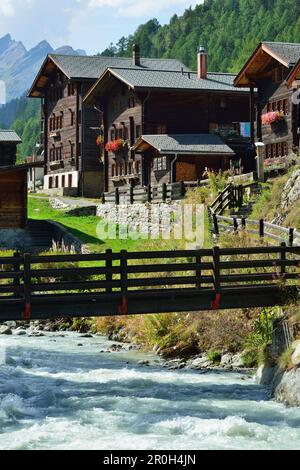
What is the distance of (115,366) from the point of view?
71.3 feet

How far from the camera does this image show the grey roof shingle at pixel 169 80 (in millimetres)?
52250

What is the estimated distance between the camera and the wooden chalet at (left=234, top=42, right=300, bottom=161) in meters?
43.8

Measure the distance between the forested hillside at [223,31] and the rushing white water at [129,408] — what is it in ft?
393

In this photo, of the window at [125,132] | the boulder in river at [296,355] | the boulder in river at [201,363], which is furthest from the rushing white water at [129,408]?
the window at [125,132]

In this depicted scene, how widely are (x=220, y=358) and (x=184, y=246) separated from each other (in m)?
9.88

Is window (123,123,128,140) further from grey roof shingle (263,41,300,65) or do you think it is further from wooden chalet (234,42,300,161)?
grey roof shingle (263,41,300,65)

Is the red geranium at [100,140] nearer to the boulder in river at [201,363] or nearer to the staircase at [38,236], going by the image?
the staircase at [38,236]

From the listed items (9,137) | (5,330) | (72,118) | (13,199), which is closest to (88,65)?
(72,118)

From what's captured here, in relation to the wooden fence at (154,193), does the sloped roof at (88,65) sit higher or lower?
higher

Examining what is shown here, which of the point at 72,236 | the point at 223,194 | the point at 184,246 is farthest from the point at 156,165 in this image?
the point at 184,246

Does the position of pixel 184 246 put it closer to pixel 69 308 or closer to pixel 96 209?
pixel 69 308
